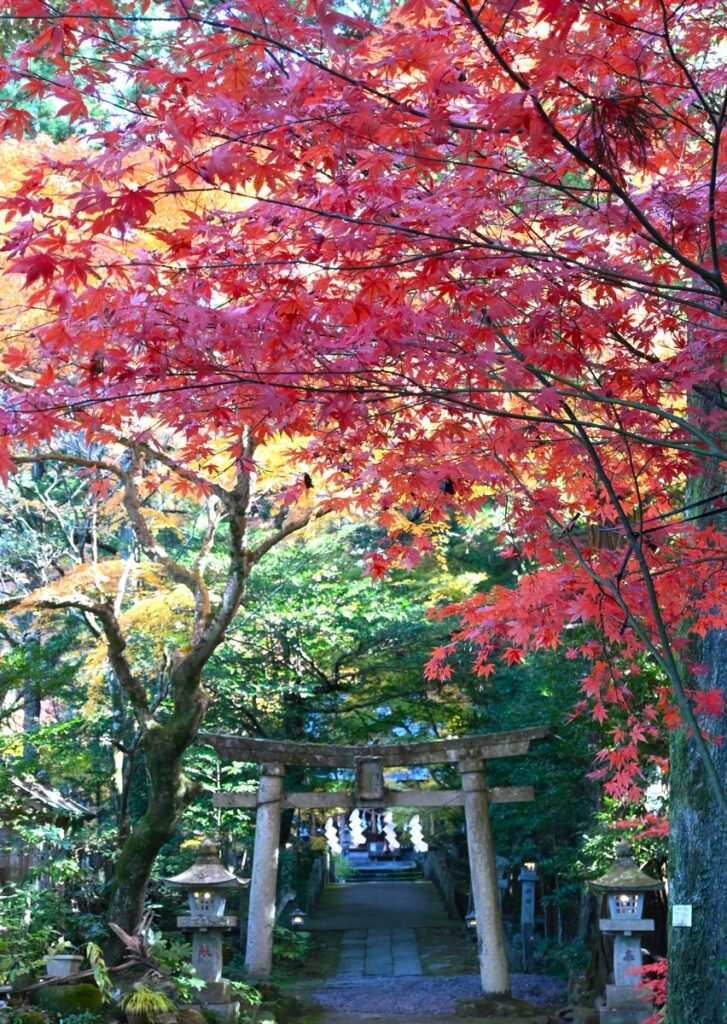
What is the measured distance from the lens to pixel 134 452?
362 inches

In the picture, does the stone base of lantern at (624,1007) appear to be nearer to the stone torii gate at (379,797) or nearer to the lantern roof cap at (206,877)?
the stone torii gate at (379,797)

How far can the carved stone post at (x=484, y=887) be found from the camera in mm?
11727

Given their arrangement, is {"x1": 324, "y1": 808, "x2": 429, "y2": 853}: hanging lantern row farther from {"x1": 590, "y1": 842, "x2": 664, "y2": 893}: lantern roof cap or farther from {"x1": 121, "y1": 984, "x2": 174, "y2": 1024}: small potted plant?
{"x1": 121, "y1": 984, "x2": 174, "y2": 1024}: small potted plant

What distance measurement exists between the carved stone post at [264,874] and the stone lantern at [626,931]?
387 centimetres

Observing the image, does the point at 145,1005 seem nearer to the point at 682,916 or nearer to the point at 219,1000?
the point at 219,1000

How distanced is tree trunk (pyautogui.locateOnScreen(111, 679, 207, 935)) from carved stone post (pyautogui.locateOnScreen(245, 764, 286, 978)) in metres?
2.74

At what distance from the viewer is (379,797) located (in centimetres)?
1262

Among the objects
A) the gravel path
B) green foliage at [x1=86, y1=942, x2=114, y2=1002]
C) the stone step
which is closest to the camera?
green foliage at [x1=86, y1=942, x2=114, y2=1002]

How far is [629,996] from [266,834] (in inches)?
175

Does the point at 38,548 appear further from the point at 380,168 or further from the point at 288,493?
the point at 380,168

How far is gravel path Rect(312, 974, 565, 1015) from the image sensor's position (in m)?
12.8

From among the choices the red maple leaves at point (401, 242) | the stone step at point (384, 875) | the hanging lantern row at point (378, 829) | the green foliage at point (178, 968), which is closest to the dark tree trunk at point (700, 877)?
the red maple leaves at point (401, 242)

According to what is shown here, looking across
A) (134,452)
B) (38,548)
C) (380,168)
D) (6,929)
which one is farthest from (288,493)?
(38,548)

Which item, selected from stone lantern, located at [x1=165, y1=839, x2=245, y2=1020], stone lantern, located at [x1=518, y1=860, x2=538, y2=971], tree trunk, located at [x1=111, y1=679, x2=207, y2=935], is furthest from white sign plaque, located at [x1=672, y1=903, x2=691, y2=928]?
stone lantern, located at [x1=518, y1=860, x2=538, y2=971]
